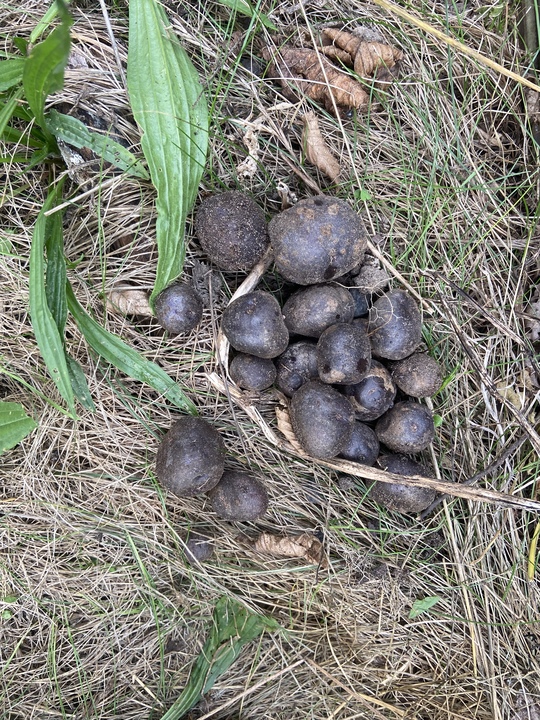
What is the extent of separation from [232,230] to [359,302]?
2.44ft

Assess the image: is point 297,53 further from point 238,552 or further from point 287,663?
point 287,663

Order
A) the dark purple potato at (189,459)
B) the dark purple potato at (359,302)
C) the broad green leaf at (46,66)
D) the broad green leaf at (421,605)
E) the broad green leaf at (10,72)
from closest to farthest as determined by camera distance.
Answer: the broad green leaf at (46,66) < the broad green leaf at (10,72) < the dark purple potato at (189,459) < the dark purple potato at (359,302) < the broad green leaf at (421,605)

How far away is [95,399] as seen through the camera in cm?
280

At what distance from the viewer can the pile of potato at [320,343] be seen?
2.45 m

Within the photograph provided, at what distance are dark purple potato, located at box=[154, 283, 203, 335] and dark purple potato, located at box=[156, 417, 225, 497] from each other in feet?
1.56

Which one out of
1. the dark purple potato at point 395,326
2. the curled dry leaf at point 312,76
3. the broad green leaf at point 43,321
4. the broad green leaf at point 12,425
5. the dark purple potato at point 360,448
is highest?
the curled dry leaf at point 312,76

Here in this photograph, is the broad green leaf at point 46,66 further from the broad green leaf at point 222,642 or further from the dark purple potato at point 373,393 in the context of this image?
the broad green leaf at point 222,642

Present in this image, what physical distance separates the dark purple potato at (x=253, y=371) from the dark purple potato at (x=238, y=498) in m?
0.48

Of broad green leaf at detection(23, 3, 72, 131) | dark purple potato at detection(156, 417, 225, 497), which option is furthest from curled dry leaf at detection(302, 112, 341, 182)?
dark purple potato at detection(156, 417, 225, 497)

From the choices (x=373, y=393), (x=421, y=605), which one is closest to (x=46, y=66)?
(x=373, y=393)

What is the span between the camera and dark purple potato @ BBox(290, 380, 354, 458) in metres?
2.46

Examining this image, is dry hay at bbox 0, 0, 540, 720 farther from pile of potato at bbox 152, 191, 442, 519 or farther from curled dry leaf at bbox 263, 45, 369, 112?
pile of potato at bbox 152, 191, 442, 519

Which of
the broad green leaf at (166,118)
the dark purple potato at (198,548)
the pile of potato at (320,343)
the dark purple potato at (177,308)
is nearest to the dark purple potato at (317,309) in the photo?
the pile of potato at (320,343)

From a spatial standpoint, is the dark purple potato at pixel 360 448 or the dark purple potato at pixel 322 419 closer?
the dark purple potato at pixel 322 419
